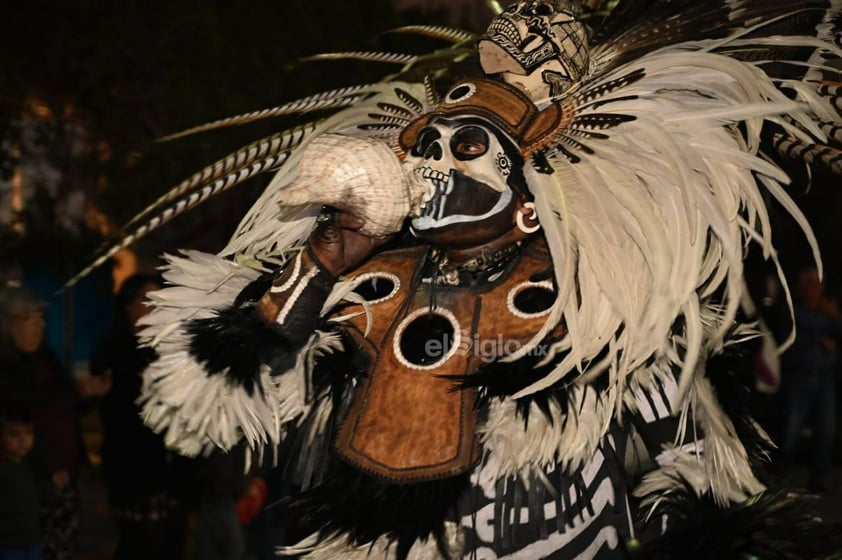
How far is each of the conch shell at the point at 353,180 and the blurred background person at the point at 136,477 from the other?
7.69ft

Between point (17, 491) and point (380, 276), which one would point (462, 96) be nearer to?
point (380, 276)

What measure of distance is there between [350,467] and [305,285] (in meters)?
0.45

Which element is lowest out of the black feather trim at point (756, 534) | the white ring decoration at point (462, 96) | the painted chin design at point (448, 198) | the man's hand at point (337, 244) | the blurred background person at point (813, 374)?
the black feather trim at point (756, 534)

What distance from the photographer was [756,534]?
103 inches

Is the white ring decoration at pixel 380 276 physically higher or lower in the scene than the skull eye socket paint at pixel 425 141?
lower

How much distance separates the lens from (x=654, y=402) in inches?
114

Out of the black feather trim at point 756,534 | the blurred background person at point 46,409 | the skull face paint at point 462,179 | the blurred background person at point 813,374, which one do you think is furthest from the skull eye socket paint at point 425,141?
the blurred background person at point 813,374

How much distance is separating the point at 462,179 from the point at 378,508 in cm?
79

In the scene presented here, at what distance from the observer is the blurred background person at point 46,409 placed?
4836 millimetres

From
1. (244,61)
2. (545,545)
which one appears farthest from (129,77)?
(545,545)

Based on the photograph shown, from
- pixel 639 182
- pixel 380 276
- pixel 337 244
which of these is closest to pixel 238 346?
pixel 337 244

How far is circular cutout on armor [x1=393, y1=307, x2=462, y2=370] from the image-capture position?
9.86 ft

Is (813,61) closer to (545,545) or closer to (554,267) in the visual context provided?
(554,267)

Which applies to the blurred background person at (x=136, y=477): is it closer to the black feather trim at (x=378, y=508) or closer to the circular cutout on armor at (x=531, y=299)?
the black feather trim at (x=378, y=508)
